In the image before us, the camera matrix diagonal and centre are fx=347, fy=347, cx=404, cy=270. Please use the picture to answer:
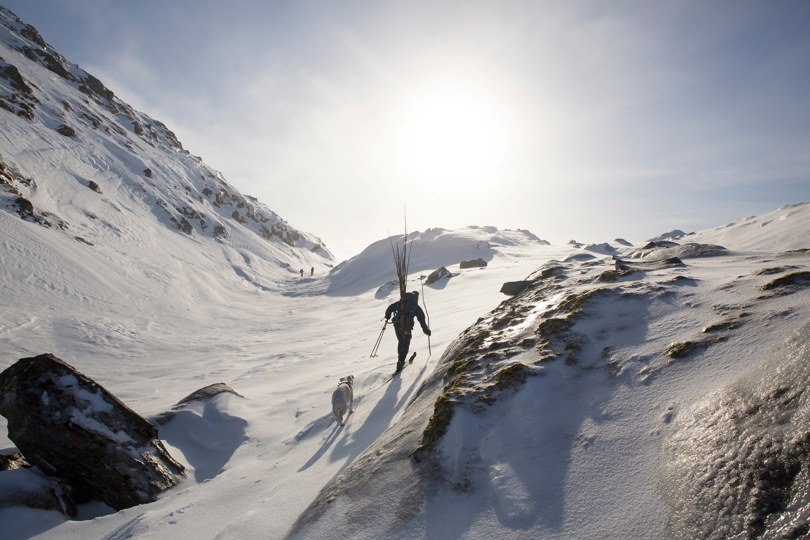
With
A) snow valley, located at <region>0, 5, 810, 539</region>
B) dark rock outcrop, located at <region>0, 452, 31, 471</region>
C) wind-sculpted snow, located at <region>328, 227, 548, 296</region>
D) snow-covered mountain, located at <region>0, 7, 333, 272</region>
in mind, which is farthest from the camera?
wind-sculpted snow, located at <region>328, 227, 548, 296</region>

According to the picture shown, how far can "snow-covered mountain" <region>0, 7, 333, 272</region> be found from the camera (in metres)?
23.4

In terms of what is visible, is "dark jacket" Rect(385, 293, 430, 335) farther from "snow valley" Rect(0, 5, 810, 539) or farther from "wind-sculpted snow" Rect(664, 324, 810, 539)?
"wind-sculpted snow" Rect(664, 324, 810, 539)

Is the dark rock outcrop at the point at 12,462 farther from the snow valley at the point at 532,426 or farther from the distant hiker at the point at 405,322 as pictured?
the distant hiker at the point at 405,322

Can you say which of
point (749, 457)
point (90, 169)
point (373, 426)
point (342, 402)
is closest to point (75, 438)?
point (342, 402)

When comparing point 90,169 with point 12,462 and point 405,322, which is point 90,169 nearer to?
point 12,462

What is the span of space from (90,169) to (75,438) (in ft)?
128

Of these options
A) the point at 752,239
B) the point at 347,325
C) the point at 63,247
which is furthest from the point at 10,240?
the point at 752,239

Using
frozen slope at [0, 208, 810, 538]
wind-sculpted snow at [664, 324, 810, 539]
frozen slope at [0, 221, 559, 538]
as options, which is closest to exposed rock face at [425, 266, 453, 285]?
frozen slope at [0, 221, 559, 538]

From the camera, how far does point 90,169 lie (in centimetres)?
3152

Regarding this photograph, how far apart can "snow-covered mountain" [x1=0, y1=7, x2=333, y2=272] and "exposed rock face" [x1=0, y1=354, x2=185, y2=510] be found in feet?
72.1

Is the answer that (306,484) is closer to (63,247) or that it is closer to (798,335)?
(798,335)

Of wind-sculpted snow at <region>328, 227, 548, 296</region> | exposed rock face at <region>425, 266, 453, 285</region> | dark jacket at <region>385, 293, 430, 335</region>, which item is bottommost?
dark jacket at <region>385, 293, 430, 335</region>

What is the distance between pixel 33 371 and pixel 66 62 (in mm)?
78968

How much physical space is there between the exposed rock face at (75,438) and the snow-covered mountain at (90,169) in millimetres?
21990
